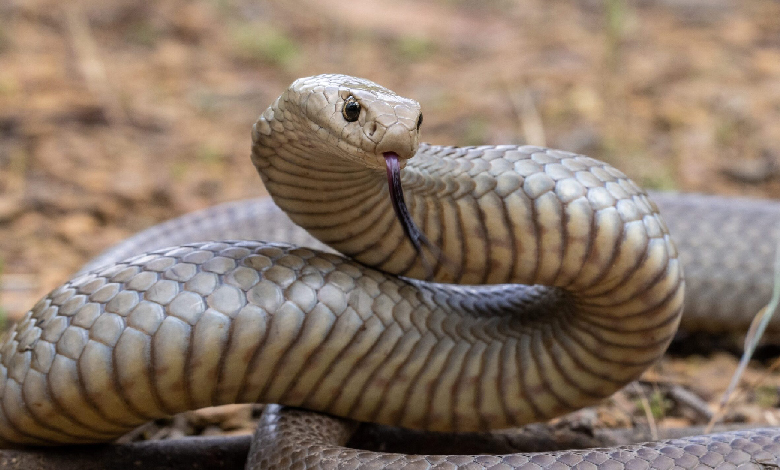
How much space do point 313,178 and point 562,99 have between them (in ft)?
20.2

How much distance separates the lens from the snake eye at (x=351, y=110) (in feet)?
7.53

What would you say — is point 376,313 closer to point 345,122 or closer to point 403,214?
point 403,214

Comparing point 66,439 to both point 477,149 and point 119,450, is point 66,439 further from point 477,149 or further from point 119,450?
point 477,149

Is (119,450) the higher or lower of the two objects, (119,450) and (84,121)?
the lower

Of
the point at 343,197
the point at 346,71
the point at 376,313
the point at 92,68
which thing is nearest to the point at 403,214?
the point at 343,197

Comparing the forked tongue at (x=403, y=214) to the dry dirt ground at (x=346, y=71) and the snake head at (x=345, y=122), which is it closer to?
the snake head at (x=345, y=122)

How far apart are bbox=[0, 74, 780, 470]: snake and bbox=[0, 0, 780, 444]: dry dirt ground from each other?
0.94 m

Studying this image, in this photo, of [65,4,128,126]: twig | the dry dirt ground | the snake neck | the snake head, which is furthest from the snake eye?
[65,4,128,126]: twig

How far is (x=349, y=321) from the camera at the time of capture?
2459mm

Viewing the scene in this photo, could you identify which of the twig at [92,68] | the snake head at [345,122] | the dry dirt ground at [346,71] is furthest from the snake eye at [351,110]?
the twig at [92,68]

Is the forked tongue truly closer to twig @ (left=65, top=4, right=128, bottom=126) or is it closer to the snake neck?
the snake neck

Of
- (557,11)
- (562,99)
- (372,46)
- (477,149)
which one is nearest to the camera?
(477,149)

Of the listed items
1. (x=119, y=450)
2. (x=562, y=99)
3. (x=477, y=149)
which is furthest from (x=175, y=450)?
(x=562, y=99)

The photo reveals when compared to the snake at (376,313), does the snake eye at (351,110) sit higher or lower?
A: higher
